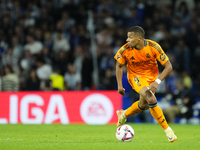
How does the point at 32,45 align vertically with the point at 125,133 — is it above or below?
above

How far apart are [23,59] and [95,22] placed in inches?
129

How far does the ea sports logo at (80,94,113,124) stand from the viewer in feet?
43.3

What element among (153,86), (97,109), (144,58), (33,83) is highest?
(144,58)

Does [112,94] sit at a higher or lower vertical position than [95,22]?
lower

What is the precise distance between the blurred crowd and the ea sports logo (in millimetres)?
687

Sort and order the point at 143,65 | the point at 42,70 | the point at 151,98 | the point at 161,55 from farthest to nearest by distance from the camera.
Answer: the point at 42,70
the point at 143,65
the point at 161,55
the point at 151,98

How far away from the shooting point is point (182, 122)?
1330 centimetres

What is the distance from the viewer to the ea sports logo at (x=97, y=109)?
1320 centimetres

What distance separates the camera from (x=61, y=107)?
1340cm

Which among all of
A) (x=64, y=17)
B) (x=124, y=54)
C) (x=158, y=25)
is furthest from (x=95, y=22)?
(x=124, y=54)

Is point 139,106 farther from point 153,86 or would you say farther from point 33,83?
point 33,83

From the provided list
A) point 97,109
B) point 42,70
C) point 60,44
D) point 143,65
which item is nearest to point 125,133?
point 143,65

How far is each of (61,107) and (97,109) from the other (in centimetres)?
121

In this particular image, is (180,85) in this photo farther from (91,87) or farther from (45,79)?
(45,79)
